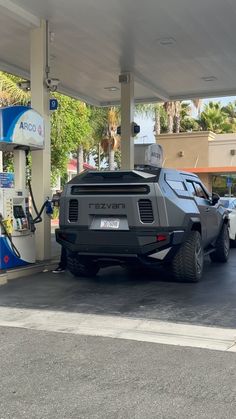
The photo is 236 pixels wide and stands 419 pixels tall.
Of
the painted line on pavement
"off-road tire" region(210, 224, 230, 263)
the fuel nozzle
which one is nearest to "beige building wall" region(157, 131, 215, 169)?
"off-road tire" region(210, 224, 230, 263)

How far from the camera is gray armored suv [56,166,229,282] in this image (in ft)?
25.3

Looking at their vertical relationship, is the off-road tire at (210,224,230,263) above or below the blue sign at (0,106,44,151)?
below

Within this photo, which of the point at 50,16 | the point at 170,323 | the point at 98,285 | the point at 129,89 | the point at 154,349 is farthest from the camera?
the point at 129,89

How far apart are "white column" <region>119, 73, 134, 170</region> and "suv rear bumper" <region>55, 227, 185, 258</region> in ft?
22.8

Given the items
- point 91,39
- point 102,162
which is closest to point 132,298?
point 91,39

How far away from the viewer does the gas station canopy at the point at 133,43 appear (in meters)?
9.70

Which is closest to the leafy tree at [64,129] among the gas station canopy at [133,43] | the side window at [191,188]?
the gas station canopy at [133,43]

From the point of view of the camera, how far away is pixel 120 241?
7.86 metres

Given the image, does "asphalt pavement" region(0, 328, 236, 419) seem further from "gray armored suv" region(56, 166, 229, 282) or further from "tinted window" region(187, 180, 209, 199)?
"tinted window" region(187, 180, 209, 199)

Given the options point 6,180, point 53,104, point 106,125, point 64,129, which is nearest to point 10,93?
point 64,129

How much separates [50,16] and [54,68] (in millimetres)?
4609

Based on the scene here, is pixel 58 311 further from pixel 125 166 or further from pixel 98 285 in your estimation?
pixel 125 166

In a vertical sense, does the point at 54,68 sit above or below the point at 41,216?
above

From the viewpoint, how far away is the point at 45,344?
204 inches
